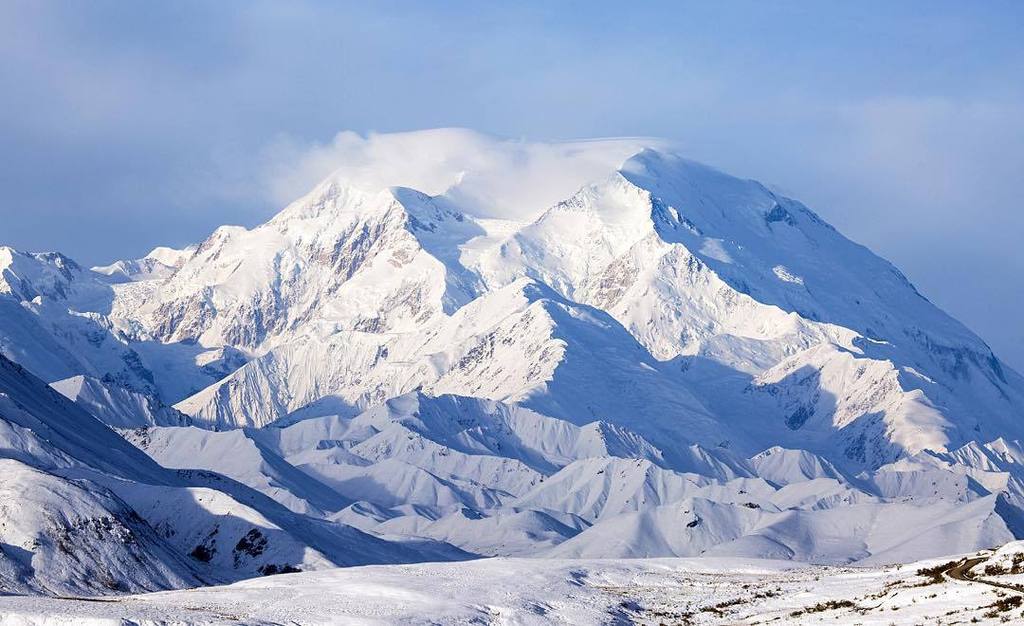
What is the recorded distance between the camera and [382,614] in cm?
9194

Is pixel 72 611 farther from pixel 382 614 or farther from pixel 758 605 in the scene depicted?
pixel 758 605

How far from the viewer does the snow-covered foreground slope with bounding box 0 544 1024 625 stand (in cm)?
8500

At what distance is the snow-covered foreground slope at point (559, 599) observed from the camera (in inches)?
3346

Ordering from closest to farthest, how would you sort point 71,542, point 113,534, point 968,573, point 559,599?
point 968,573, point 559,599, point 71,542, point 113,534

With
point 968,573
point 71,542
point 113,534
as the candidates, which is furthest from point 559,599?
point 113,534

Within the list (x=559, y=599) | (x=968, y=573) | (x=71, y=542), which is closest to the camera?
(x=968, y=573)

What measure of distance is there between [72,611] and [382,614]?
1595 cm

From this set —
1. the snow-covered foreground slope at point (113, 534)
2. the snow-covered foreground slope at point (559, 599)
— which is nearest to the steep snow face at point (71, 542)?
the snow-covered foreground slope at point (113, 534)

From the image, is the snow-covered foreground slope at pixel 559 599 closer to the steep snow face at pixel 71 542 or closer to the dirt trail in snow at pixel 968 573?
the dirt trail in snow at pixel 968 573

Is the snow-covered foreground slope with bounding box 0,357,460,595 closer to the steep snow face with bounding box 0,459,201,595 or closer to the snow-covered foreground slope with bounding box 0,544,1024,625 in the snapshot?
the steep snow face with bounding box 0,459,201,595

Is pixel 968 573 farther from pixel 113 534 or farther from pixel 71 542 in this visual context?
pixel 113 534

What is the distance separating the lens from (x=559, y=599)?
10150 cm

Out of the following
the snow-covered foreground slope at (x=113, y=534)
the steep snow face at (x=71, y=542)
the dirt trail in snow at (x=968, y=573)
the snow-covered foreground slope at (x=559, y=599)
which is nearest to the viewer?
the snow-covered foreground slope at (x=559, y=599)

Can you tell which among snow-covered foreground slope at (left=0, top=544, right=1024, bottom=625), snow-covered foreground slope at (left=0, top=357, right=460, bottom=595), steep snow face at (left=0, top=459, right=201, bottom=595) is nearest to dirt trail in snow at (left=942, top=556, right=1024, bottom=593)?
snow-covered foreground slope at (left=0, top=544, right=1024, bottom=625)
